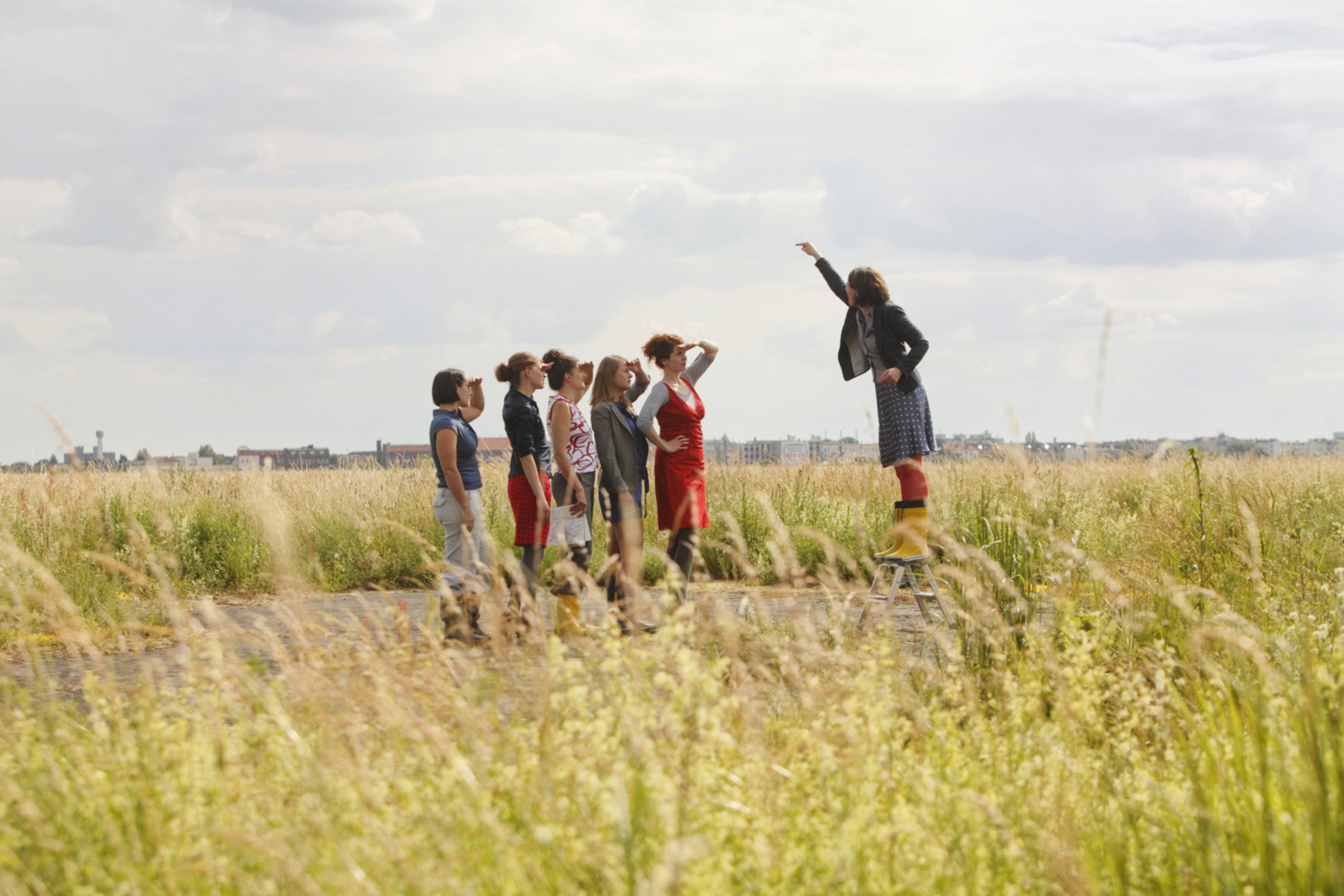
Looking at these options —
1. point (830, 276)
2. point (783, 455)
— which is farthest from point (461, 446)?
point (783, 455)

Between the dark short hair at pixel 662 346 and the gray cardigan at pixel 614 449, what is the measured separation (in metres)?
0.54

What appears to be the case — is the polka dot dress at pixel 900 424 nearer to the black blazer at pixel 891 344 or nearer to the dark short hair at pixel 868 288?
the black blazer at pixel 891 344

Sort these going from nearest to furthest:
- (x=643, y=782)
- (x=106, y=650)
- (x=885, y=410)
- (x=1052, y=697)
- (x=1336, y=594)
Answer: (x=643, y=782), (x=1052, y=697), (x=1336, y=594), (x=885, y=410), (x=106, y=650)

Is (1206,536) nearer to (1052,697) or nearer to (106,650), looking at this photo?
(1052,697)

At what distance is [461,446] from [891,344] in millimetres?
2941

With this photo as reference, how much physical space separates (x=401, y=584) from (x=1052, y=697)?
8.25 meters

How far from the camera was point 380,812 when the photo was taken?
9.15 feet

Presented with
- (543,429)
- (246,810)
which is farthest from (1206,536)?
(246,810)

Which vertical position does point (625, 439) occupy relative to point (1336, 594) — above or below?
above

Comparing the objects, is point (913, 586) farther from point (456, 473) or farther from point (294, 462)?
A: point (294, 462)

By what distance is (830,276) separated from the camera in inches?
272

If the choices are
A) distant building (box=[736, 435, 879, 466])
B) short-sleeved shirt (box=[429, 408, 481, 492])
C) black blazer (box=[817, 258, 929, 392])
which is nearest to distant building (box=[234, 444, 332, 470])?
distant building (box=[736, 435, 879, 466])

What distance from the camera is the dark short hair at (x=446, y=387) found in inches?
274

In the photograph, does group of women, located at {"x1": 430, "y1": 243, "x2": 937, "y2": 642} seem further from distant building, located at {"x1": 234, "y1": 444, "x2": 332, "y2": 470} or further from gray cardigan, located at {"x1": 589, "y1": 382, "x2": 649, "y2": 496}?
distant building, located at {"x1": 234, "y1": 444, "x2": 332, "y2": 470}
